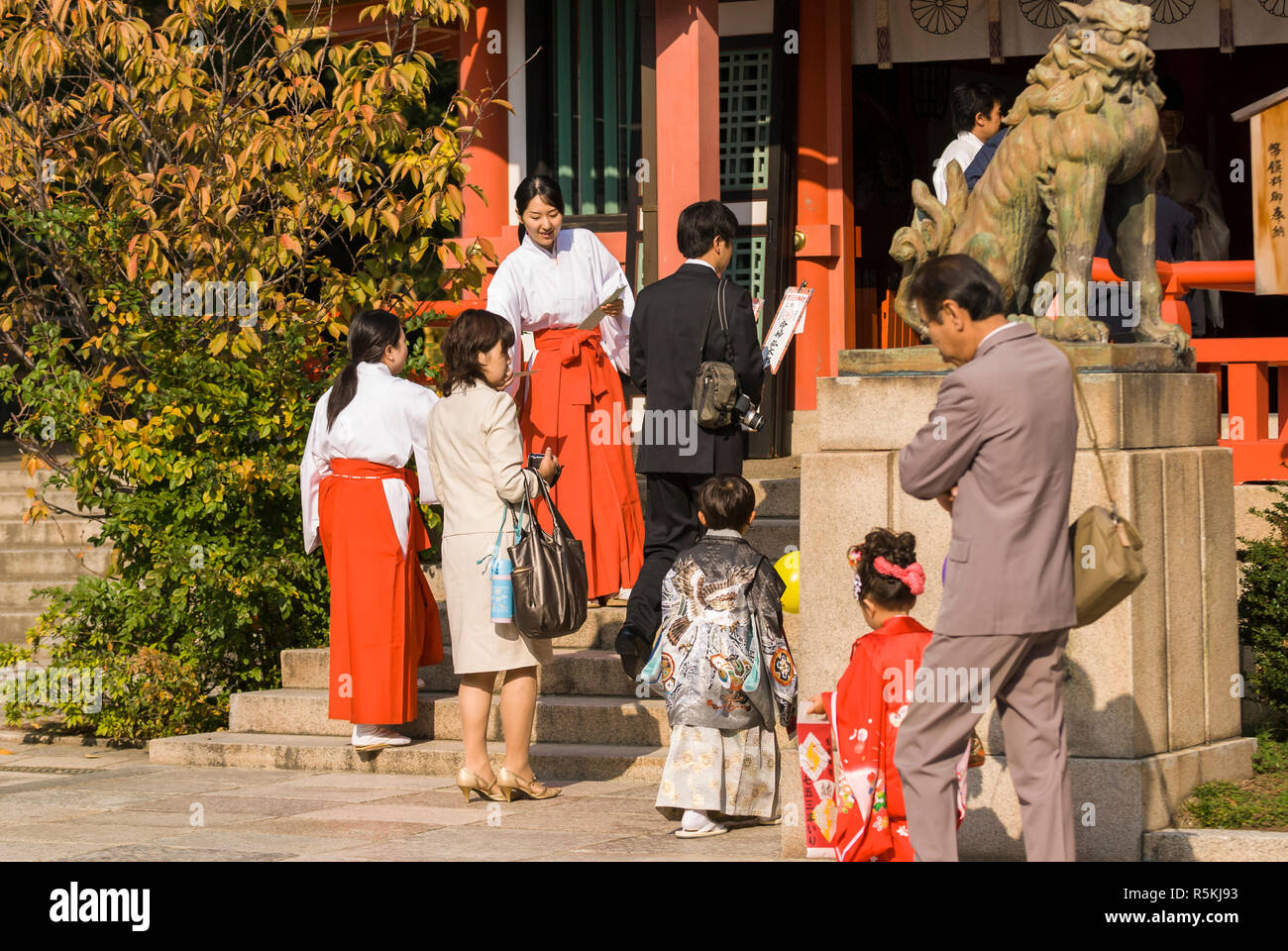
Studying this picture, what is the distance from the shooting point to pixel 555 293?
8320mm

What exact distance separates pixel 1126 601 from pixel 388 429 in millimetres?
3440

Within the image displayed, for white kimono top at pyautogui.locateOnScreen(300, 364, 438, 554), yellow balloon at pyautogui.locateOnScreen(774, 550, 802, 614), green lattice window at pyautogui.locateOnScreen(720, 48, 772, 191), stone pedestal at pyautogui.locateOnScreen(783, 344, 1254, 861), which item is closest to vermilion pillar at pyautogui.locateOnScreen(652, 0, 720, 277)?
green lattice window at pyautogui.locateOnScreen(720, 48, 772, 191)

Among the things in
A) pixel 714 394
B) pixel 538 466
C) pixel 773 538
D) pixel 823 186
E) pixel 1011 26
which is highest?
pixel 1011 26

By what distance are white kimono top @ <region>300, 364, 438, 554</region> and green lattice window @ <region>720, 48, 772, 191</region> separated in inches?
156

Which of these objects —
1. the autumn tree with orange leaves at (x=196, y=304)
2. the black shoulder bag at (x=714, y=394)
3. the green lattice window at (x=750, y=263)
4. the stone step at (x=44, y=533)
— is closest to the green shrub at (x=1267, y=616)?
the black shoulder bag at (x=714, y=394)

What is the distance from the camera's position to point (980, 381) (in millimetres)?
4570

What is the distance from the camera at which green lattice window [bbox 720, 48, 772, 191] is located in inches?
438

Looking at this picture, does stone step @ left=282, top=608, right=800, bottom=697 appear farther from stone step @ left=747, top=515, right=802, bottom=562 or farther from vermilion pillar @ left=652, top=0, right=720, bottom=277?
vermilion pillar @ left=652, top=0, right=720, bottom=277

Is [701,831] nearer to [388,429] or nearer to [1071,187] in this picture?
[388,429]

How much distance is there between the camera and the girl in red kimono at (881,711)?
517 cm

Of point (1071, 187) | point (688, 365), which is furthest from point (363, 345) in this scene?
point (1071, 187)

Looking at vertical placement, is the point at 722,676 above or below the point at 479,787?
above

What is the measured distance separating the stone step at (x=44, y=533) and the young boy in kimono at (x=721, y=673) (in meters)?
6.76

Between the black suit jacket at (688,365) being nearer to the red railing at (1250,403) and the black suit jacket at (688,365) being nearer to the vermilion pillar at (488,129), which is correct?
the red railing at (1250,403)
